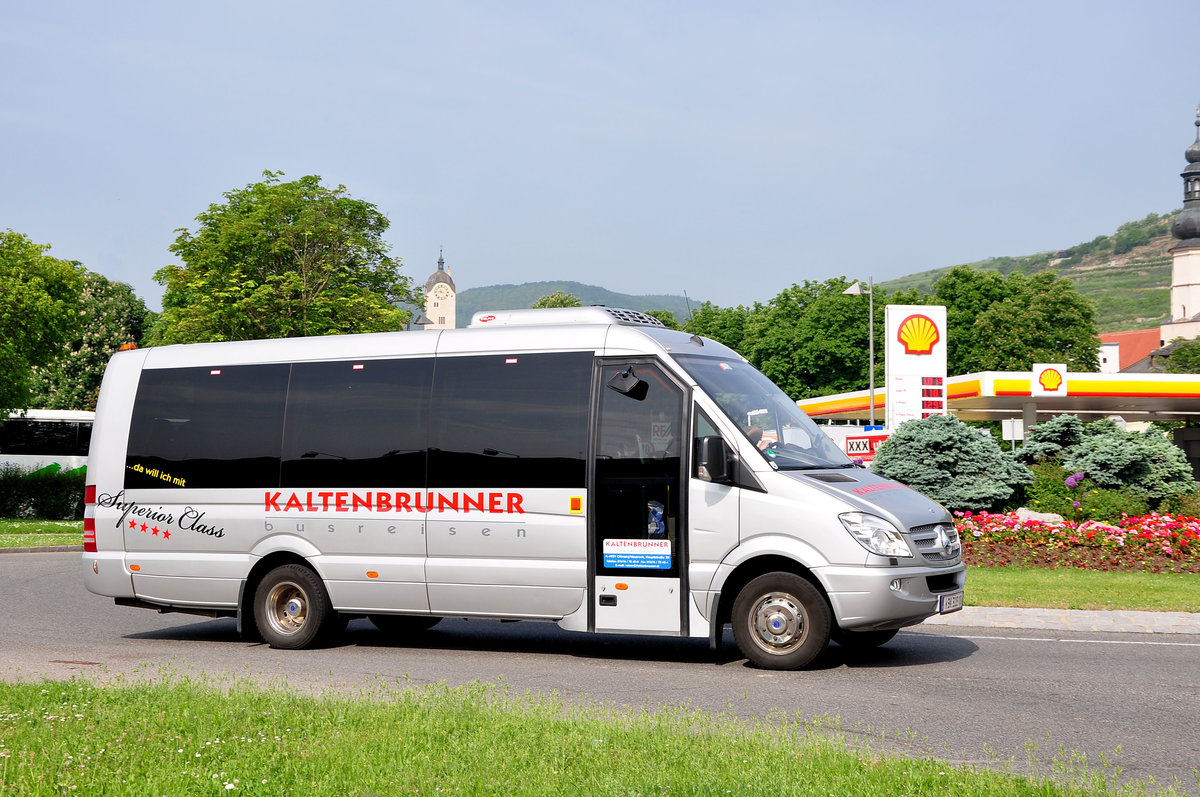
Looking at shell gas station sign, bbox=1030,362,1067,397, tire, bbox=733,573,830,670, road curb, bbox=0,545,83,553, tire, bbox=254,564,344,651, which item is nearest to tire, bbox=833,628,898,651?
tire, bbox=733,573,830,670

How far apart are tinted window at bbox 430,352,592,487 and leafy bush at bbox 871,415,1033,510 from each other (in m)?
11.9

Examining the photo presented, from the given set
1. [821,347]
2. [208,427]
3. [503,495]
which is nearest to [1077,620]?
[503,495]

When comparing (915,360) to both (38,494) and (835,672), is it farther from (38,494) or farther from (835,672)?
(38,494)

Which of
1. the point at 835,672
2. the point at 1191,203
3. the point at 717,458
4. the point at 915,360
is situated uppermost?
the point at 1191,203

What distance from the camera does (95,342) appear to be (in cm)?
8138

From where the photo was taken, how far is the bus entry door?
32.7 ft

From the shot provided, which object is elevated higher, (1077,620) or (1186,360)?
(1186,360)

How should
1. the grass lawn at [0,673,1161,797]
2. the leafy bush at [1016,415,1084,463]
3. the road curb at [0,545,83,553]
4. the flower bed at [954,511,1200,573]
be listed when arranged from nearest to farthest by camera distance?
the grass lawn at [0,673,1161,797], the flower bed at [954,511,1200,573], the leafy bush at [1016,415,1084,463], the road curb at [0,545,83,553]

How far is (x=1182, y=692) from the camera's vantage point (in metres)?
8.62

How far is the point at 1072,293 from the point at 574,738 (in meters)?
79.9

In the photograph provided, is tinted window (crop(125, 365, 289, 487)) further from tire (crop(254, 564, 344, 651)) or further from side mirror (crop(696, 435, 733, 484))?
side mirror (crop(696, 435, 733, 484))

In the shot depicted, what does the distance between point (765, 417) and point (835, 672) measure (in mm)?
2200

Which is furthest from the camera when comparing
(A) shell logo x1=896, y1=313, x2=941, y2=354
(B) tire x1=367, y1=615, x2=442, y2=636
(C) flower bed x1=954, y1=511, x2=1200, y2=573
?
(A) shell logo x1=896, y1=313, x2=941, y2=354

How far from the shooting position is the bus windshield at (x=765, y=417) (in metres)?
10.1
